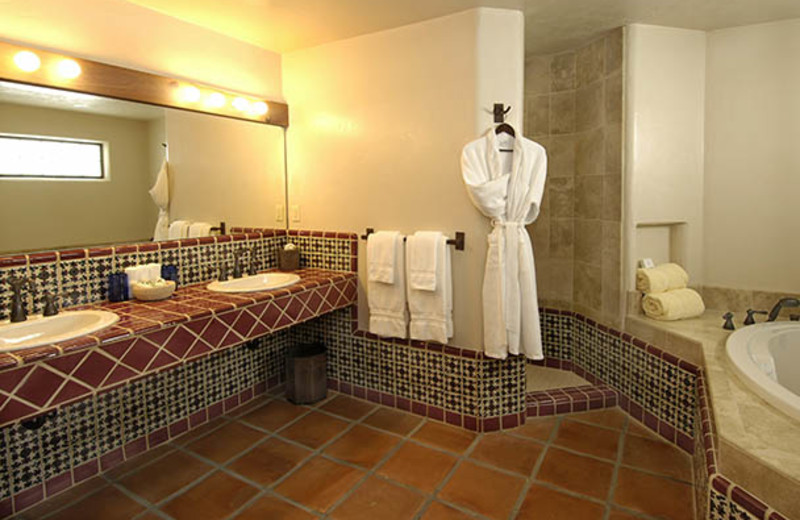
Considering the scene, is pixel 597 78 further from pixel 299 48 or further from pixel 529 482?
pixel 529 482

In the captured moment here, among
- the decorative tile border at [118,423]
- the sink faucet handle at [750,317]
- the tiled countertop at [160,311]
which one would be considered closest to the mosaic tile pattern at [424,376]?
the tiled countertop at [160,311]

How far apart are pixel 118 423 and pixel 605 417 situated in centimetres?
258

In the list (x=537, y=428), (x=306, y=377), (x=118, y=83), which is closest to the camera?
(x=118, y=83)

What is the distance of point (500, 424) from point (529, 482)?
1.54ft

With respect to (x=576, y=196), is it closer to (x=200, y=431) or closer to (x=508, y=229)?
(x=508, y=229)

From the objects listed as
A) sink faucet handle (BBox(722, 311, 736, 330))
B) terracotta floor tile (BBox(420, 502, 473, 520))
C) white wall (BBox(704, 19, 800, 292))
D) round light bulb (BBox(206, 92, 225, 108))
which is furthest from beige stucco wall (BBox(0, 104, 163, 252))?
white wall (BBox(704, 19, 800, 292))

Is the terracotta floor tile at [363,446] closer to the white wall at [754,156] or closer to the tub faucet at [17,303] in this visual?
the tub faucet at [17,303]

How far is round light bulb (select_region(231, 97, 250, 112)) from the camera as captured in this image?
9.09 ft

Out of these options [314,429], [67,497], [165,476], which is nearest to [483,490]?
[314,429]

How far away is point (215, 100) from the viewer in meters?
2.66

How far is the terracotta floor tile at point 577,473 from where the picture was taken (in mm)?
2037

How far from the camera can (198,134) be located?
263cm

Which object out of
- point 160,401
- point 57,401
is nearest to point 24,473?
point 160,401

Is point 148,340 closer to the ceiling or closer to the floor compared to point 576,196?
closer to the floor
